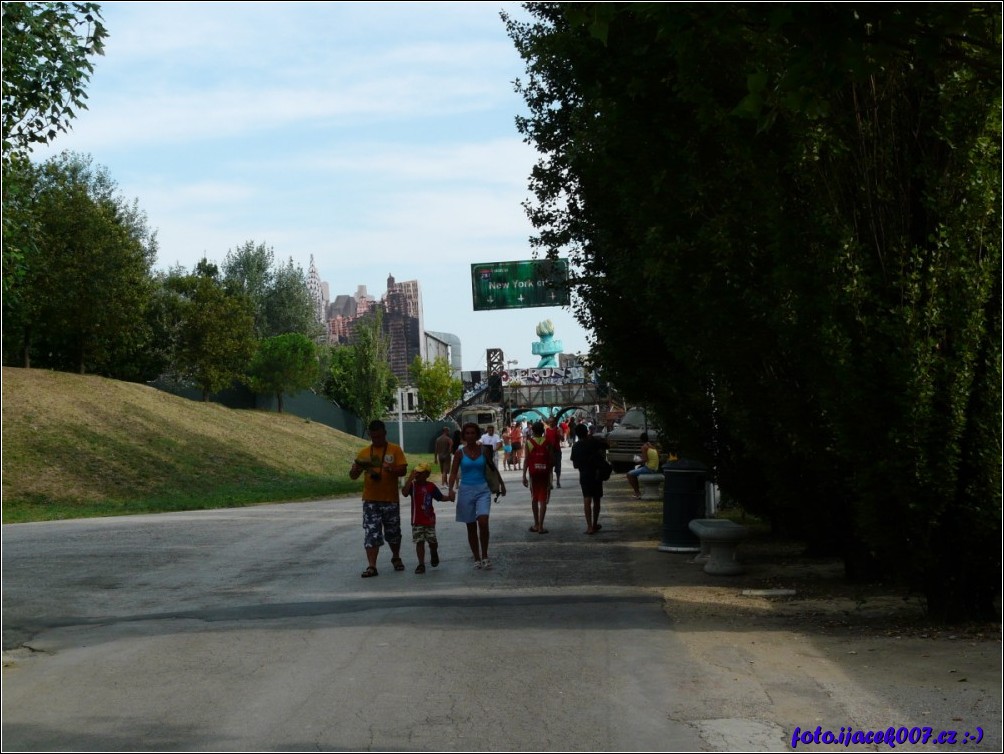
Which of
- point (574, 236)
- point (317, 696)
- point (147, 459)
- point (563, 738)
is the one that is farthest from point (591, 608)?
point (147, 459)

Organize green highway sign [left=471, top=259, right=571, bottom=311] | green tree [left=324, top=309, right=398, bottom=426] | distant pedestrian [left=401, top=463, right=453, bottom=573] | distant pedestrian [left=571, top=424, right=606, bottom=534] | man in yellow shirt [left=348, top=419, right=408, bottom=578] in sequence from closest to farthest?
man in yellow shirt [left=348, top=419, right=408, bottom=578], distant pedestrian [left=401, top=463, right=453, bottom=573], distant pedestrian [left=571, top=424, right=606, bottom=534], green highway sign [left=471, top=259, right=571, bottom=311], green tree [left=324, top=309, right=398, bottom=426]

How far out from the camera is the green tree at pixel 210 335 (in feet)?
173

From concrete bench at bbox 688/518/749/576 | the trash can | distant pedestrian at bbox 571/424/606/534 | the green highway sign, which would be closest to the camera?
concrete bench at bbox 688/518/749/576

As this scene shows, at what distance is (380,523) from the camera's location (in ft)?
47.7

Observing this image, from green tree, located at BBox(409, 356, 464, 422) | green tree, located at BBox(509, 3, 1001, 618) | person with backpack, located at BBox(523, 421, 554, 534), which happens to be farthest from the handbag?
green tree, located at BBox(409, 356, 464, 422)

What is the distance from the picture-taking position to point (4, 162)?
10.5 metres

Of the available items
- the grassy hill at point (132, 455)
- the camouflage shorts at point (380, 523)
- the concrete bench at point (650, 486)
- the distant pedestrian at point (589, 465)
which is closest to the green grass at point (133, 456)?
the grassy hill at point (132, 455)

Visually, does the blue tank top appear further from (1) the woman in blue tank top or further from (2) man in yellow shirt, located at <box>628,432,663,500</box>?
(2) man in yellow shirt, located at <box>628,432,663,500</box>

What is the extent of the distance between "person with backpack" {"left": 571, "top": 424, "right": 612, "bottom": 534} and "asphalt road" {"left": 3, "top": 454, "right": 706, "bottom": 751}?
1.81 meters

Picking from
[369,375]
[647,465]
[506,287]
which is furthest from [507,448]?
[369,375]

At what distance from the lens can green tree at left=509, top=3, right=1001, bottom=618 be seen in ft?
27.5

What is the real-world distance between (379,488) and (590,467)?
Answer: 5.62 metres

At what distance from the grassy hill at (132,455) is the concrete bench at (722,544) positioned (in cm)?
1875

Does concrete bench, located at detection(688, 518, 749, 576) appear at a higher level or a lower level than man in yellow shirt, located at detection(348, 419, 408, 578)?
lower
